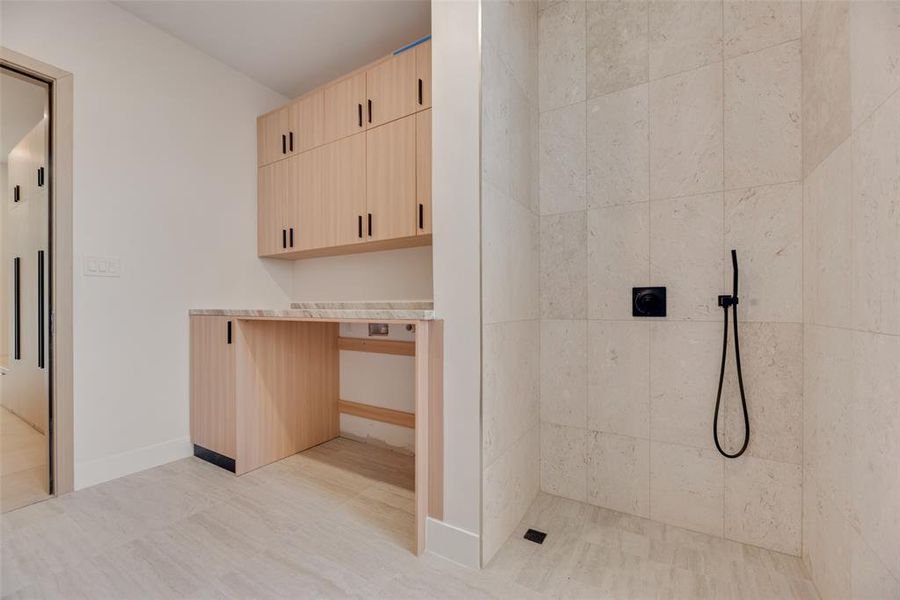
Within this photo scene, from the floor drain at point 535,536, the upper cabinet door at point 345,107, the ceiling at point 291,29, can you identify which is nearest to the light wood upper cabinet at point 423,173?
the upper cabinet door at point 345,107

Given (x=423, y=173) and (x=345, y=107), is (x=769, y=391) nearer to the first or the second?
(x=423, y=173)

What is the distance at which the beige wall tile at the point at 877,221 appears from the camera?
2.43ft

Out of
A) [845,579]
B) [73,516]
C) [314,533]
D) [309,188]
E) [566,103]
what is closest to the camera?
[845,579]

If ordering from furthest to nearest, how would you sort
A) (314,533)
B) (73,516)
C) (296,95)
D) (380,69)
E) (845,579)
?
1. (296,95)
2. (380,69)
3. (73,516)
4. (314,533)
5. (845,579)

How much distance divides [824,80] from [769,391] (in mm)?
1054

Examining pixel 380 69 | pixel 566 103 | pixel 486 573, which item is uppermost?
pixel 380 69

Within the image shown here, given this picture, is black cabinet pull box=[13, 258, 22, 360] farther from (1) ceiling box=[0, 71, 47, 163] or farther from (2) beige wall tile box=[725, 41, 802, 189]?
(2) beige wall tile box=[725, 41, 802, 189]

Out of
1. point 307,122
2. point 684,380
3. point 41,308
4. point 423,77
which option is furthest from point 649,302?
point 41,308

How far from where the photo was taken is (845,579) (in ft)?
3.14

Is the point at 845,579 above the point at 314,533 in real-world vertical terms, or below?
above

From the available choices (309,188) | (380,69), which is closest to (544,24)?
(380,69)

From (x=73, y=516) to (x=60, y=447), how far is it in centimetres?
39

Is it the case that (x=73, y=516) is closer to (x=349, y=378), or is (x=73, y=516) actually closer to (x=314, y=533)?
(x=314, y=533)

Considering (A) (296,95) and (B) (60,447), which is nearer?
(B) (60,447)
